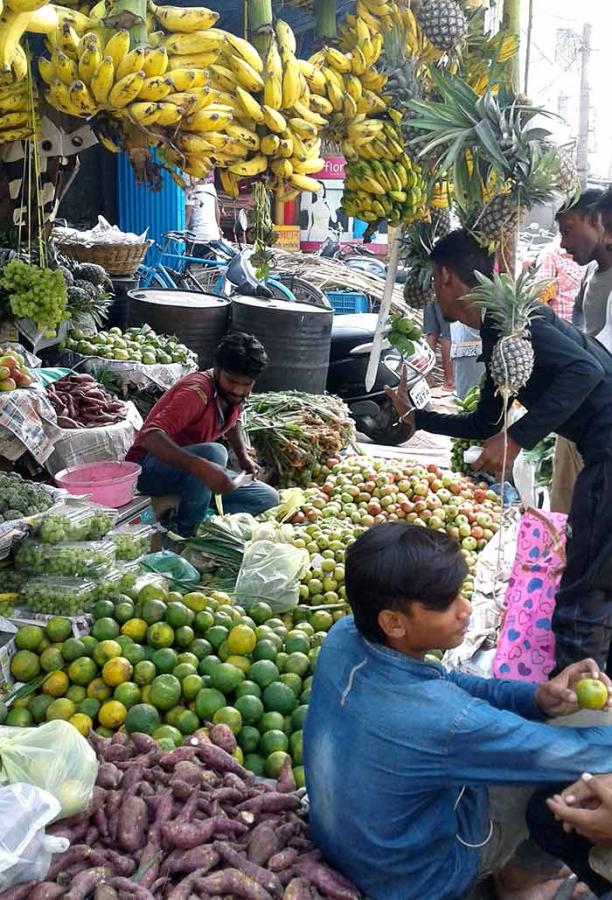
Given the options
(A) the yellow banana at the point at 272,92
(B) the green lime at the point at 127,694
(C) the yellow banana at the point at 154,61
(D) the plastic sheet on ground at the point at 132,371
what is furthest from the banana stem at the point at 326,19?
(D) the plastic sheet on ground at the point at 132,371

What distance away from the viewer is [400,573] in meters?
1.76

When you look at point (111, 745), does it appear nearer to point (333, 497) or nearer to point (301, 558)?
point (301, 558)

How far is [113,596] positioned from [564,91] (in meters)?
25.2

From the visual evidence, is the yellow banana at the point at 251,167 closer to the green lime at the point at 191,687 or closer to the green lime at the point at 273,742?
the green lime at the point at 191,687

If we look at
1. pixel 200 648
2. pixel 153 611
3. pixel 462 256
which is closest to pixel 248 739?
pixel 200 648

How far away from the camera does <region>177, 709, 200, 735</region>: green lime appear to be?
2.61 m

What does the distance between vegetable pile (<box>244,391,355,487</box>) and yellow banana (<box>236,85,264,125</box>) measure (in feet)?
9.30

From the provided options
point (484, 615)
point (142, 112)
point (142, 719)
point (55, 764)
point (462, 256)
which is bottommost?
point (484, 615)

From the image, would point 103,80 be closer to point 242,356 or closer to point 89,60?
point 89,60

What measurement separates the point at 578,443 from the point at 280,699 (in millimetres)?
1436

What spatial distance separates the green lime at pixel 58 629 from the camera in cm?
292

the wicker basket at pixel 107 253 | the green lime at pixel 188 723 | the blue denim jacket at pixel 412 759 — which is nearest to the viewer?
the blue denim jacket at pixel 412 759

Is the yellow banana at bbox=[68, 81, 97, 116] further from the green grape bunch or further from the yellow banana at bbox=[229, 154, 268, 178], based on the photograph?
the green grape bunch

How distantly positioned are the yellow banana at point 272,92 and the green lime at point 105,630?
2.01 meters
